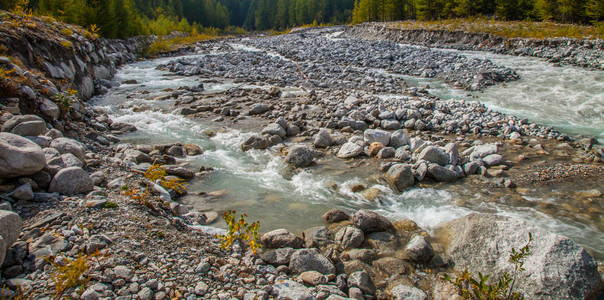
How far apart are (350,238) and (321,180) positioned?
2530 mm

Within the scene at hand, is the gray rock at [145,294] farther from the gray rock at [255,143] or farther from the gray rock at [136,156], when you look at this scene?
the gray rock at [255,143]

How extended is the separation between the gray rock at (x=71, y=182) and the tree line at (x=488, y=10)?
41710mm

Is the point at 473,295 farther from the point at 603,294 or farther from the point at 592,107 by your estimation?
the point at 592,107

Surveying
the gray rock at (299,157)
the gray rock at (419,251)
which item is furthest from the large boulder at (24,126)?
the gray rock at (419,251)

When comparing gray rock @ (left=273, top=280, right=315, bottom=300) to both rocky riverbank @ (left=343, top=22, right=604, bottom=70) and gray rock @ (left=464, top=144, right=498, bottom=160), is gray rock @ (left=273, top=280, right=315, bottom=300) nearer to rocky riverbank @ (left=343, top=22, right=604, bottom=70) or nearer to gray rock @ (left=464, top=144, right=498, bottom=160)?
gray rock @ (left=464, top=144, right=498, bottom=160)

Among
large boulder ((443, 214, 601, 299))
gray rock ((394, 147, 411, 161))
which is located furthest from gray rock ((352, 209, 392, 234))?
gray rock ((394, 147, 411, 161))

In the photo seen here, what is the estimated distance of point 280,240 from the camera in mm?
4957

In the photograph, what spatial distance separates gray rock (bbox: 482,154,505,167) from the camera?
26.4ft

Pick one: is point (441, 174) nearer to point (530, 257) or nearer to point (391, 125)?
point (530, 257)

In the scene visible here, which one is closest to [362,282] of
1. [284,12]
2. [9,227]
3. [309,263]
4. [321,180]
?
[309,263]

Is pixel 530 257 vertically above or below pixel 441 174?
above

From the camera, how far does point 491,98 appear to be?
1399 cm

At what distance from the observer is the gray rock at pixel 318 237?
508cm

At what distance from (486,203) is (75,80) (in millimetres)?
15647
